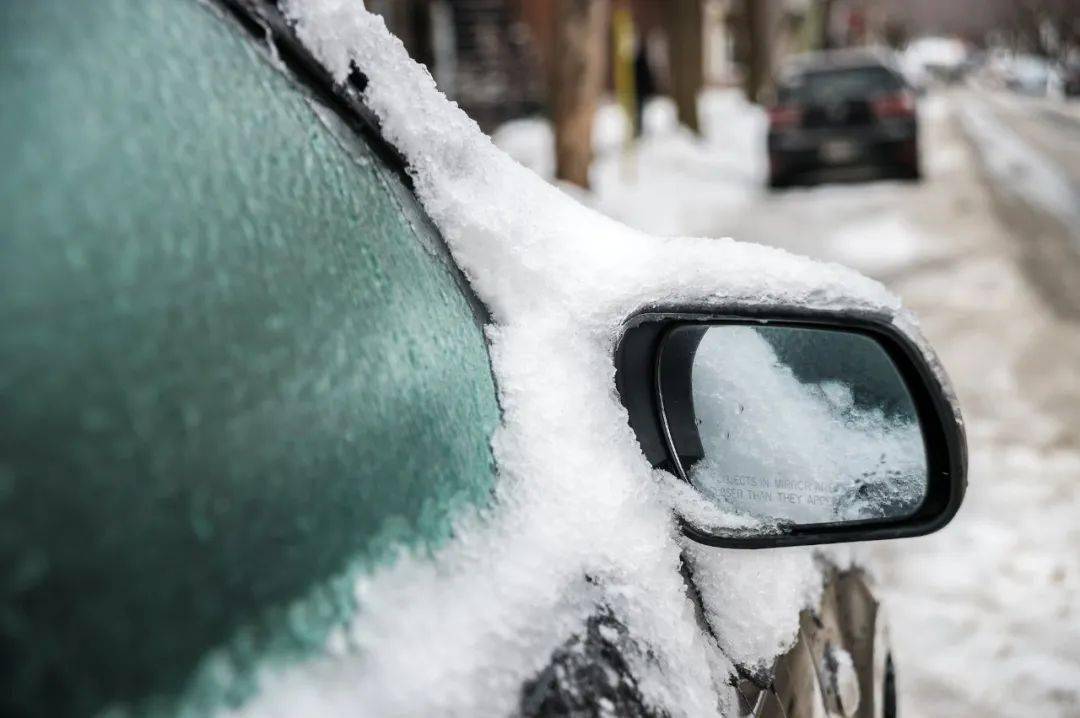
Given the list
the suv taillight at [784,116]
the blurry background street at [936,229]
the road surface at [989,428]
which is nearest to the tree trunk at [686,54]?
the blurry background street at [936,229]

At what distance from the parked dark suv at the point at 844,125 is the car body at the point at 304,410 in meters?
11.4

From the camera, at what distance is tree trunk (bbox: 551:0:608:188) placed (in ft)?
31.9

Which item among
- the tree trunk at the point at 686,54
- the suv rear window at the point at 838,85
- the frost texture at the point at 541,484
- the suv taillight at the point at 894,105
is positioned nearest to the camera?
the frost texture at the point at 541,484

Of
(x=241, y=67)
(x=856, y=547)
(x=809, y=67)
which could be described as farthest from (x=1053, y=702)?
(x=809, y=67)

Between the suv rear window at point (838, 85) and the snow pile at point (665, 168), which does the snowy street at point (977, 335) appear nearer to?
the snow pile at point (665, 168)

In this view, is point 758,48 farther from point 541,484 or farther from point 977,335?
point 541,484

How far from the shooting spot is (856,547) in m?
1.88

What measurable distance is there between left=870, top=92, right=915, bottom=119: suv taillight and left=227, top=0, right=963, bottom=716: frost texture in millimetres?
11368

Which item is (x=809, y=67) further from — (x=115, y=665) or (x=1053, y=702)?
(x=115, y=665)

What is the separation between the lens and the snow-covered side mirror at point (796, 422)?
118 cm

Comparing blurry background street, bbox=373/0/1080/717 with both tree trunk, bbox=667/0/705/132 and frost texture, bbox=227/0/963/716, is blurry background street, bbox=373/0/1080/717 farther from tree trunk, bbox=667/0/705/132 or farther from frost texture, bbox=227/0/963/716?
frost texture, bbox=227/0/963/716

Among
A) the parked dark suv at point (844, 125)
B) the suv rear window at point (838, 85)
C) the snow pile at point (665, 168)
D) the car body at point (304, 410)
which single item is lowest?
the snow pile at point (665, 168)

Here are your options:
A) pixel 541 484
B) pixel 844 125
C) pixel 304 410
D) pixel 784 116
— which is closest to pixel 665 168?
pixel 784 116

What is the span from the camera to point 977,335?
245 inches
